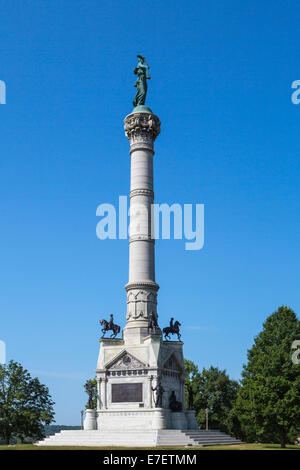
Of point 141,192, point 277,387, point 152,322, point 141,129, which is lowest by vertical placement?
point 277,387

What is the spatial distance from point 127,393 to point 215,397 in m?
27.7

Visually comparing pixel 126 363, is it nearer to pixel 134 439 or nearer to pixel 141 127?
pixel 134 439

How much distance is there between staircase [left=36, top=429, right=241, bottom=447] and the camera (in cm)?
3469

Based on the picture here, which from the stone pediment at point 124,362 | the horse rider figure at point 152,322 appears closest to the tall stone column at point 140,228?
the horse rider figure at point 152,322

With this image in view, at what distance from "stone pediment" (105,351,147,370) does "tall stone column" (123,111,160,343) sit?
1991mm

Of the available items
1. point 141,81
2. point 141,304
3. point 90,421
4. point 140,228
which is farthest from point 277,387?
point 141,81

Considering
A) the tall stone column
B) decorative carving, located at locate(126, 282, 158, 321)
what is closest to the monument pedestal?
the tall stone column

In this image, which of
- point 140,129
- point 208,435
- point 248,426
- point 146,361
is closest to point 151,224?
point 140,129

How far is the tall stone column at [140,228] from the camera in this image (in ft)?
150

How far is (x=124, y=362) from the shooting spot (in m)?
42.8

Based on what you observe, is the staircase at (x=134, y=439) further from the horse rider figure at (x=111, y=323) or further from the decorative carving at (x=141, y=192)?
the decorative carving at (x=141, y=192)

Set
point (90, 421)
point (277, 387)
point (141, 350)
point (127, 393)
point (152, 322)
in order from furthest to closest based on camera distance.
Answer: point (152, 322), point (141, 350), point (127, 393), point (90, 421), point (277, 387)

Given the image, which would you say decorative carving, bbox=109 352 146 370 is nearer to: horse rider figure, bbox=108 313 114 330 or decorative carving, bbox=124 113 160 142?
horse rider figure, bbox=108 313 114 330

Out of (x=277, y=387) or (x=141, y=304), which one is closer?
(x=277, y=387)
